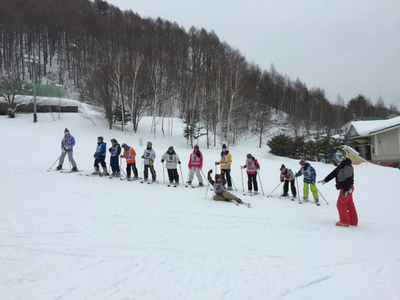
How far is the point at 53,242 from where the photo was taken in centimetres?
367

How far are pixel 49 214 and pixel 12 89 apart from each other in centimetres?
2902

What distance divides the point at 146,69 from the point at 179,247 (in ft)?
97.2

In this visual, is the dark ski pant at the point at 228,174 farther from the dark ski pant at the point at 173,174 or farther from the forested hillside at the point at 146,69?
the forested hillside at the point at 146,69

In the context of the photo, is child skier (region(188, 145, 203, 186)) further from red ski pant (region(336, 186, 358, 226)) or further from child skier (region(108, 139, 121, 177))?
red ski pant (region(336, 186, 358, 226))

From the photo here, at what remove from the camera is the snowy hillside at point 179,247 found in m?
2.76

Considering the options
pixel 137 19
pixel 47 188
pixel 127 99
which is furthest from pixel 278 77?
pixel 47 188

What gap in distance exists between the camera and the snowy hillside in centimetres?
276

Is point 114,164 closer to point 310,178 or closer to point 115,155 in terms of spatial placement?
point 115,155

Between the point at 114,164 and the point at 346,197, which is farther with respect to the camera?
the point at 114,164

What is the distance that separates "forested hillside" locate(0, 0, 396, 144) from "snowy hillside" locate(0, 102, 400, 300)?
2140 centimetres

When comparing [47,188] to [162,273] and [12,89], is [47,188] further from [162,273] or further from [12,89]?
[12,89]

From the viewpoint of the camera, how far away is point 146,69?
29.9m

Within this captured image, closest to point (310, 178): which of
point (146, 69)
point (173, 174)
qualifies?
point (173, 174)

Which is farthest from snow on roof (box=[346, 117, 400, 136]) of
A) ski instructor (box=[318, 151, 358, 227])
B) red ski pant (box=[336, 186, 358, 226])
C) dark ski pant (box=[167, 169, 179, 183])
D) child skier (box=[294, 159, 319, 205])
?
dark ski pant (box=[167, 169, 179, 183])
